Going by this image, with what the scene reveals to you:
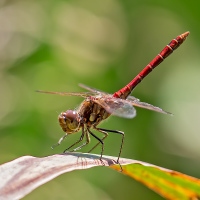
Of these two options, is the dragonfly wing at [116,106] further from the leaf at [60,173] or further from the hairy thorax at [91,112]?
the leaf at [60,173]

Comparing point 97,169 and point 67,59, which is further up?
point 67,59

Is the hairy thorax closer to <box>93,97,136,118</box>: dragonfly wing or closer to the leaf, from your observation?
<box>93,97,136,118</box>: dragonfly wing

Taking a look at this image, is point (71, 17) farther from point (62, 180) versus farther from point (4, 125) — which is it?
point (62, 180)

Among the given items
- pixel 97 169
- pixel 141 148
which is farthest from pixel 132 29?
pixel 97 169

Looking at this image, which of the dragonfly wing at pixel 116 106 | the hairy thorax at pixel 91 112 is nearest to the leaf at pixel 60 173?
the dragonfly wing at pixel 116 106

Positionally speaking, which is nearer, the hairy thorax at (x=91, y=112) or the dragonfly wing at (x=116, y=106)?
the dragonfly wing at (x=116, y=106)

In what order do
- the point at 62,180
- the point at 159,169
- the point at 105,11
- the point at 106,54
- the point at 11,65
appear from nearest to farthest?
the point at 159,169
the point at 62,180
the point at 11,65
the point at 106,54
the point at 105,11

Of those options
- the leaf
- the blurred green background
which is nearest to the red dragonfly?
the leaf

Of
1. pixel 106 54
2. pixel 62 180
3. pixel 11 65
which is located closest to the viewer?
pixel 62 180
